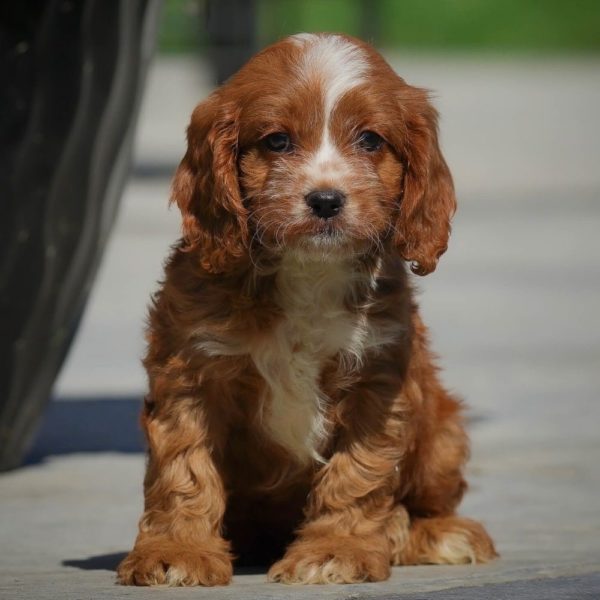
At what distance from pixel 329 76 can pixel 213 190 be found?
0.54 m

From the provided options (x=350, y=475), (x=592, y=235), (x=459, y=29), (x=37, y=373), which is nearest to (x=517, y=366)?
(x=37, y=373)

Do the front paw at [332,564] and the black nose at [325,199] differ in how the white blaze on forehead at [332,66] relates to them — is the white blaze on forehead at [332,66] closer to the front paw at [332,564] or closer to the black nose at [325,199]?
the black nose at [325,199]

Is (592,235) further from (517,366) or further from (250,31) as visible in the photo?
(517,366)

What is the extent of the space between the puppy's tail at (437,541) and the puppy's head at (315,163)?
40.6 inches

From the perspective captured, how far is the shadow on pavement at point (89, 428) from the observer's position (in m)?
8.66

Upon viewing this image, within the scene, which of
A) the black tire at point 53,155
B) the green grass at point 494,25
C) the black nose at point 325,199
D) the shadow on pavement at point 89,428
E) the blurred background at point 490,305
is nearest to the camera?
the black nose at point 325,199

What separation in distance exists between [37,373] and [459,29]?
5651 centimetres

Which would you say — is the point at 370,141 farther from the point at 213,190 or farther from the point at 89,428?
the point at 89,428

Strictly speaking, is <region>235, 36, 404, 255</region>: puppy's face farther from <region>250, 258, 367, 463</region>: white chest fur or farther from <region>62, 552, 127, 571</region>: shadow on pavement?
<region>62, 552, 127, 571</region>: shadow on pavement

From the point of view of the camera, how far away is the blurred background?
7783 millimetres

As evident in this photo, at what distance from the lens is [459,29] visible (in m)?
62.7

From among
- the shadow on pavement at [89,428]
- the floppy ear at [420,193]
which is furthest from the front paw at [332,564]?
the shadow on pavement at [89,428]

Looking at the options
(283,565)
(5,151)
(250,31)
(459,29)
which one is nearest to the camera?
(283,565)

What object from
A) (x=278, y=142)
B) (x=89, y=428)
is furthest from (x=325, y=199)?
(x=89, y=428)
